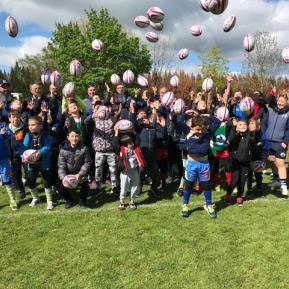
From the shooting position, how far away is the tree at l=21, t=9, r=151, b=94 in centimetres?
3294

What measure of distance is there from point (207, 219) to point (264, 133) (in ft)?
9.29

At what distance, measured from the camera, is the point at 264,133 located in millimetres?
8062

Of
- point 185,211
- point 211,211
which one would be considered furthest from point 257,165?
point 185,211

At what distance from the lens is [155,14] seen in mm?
9445

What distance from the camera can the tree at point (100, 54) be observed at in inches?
1297

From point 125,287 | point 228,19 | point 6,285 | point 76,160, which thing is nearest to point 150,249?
point 125,287

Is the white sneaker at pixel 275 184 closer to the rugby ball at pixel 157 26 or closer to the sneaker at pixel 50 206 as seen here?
the sneaker at pixel 50 206

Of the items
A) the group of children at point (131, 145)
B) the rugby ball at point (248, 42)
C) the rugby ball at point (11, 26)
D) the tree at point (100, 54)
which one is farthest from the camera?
the tree at point (100, 54)

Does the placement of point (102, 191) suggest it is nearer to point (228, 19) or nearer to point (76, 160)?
point (76, 160)

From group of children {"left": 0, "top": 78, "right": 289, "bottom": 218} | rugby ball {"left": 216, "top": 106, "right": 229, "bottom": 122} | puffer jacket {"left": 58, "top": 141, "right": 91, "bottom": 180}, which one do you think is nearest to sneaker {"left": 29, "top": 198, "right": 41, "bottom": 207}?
group of children {"left": 0, "top": 78, "right": 289, "bottom": 218}

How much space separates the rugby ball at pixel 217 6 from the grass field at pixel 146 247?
163 inches

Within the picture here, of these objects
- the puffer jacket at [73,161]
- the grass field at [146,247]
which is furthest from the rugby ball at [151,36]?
the grass field at [146,247]

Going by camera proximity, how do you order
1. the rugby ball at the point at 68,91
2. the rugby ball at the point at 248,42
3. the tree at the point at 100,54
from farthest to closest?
the tree at the point at 100,54 < the rugby ball at the point at 248,42 < the rugby ball at the point at 68,91

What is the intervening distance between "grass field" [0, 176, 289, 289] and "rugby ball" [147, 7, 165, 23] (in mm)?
5096
